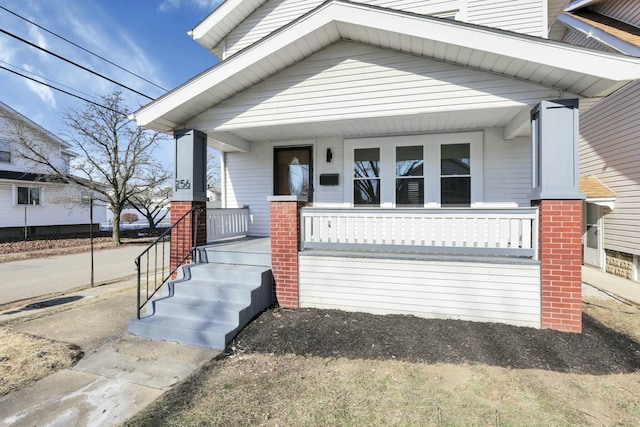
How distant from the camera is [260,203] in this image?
7.61m

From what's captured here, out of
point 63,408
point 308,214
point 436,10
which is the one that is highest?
point 436,10

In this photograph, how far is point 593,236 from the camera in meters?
9.20

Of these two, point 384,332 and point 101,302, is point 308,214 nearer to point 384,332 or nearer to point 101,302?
point 384,332

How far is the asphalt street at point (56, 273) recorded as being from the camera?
709 centimetres

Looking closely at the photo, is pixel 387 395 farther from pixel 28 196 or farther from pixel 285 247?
pixel 28 196

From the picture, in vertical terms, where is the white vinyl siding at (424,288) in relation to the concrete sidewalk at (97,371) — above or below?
above

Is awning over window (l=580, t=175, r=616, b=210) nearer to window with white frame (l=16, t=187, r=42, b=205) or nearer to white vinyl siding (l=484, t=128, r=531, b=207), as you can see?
white vinyl siding (l=484, t=128, r=531, b=207)

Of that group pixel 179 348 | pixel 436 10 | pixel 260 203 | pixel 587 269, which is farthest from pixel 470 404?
pixel 587 269

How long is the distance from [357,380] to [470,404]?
1.02 meters

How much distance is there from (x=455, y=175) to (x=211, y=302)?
5268 mm

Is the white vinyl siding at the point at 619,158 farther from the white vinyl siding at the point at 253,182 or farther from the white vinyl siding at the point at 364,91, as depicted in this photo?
the white vinyl siding at the point at 253,182

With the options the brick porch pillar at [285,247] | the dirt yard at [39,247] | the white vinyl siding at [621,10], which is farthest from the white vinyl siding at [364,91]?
the dirt yard at [39,247]

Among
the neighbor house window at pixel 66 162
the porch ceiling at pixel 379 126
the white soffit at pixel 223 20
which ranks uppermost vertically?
the white soffit at pixel 223 20

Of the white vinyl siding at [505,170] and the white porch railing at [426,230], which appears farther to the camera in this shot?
the white vinyl siding at [505,170]
